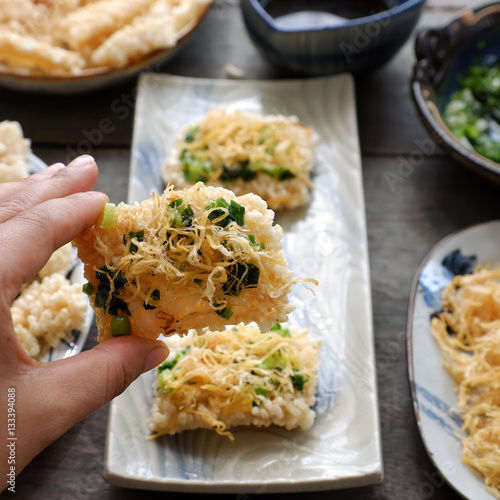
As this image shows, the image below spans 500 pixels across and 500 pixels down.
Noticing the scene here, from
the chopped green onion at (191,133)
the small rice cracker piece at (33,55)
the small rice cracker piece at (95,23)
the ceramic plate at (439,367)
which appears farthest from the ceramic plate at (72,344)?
the small rice cracker piece at (95,23)

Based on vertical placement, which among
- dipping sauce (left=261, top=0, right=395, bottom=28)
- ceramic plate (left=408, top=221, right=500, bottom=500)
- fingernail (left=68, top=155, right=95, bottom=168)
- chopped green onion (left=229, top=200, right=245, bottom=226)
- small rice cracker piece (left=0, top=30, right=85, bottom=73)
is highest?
chopped green onion (left=229, top=200, right=245, bottom=226)

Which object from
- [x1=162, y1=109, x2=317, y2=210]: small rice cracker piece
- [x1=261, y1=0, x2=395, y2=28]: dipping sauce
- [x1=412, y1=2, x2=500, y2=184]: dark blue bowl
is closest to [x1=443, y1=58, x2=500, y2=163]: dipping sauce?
[x1=412, y1=2, x2=500, y2=184]: dark blue bowl

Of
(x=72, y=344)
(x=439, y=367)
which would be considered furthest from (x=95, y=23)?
(x=439, y=367)

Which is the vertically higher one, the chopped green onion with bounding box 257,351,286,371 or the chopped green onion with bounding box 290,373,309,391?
the chopped green onion with bounding box 257,351,286,371

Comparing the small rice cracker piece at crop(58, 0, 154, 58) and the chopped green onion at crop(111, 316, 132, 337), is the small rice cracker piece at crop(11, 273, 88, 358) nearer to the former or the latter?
the chopped green onion at crop(111, 316, 132, 337)

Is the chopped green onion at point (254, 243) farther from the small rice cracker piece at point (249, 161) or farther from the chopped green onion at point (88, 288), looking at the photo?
the small rice cracker piece at point (249, 161)

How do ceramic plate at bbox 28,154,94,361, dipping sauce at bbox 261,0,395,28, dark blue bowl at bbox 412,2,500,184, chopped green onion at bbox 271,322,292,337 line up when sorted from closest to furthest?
ceramic plate at bbox 28,154,94,361, chopped green onion at bbox 271,322,292,337, dark blue bowl at bbox 412,2,500,184, dipping sauce at bbox 261,0,395,28
